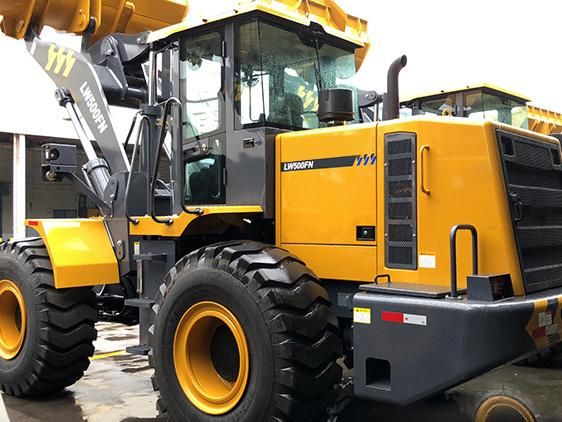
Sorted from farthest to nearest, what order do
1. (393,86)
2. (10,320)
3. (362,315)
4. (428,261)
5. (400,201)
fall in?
(10,320)
(393,86)
(400,201)
(428,261)
(362,315)

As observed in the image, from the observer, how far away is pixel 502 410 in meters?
5.14

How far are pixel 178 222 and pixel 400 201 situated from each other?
1.75 metres

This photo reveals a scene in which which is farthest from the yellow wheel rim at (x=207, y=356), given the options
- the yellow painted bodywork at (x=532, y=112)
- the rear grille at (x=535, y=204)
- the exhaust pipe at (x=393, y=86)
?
the yellow painted bodywork at (x=532, y=112)

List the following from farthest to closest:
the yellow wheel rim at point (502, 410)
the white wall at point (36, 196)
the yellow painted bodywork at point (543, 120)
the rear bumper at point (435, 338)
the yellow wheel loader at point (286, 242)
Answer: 1. the white wall at point (36, 196)
2. the yellow painted bodywork at point (543, 120)
3. the yellow wheel rim at point (502, 410)
4. the yellow wheel loader at point (286, 242)
5. the rear bumper at point (435, 338)

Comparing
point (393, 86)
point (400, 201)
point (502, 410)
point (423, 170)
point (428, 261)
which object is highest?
point (393, 86)

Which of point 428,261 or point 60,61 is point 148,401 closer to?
point 428,261

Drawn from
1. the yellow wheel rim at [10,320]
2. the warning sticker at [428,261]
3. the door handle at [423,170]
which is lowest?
the yellow wheel rim at [10,320]

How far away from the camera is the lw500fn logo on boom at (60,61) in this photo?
6.41 m

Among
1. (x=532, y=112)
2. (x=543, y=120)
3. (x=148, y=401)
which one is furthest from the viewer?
(x=543, y=120)

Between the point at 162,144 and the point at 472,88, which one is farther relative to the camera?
the point at 472,88

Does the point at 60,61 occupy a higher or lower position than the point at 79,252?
higher

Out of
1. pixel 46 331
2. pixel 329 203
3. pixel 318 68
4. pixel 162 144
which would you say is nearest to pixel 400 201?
pixel 329 203

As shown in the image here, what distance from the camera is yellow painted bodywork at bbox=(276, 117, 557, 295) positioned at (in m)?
3.72

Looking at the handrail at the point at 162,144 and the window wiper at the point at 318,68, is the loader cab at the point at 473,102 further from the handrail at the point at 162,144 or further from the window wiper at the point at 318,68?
the handrail at the point at 162,144
